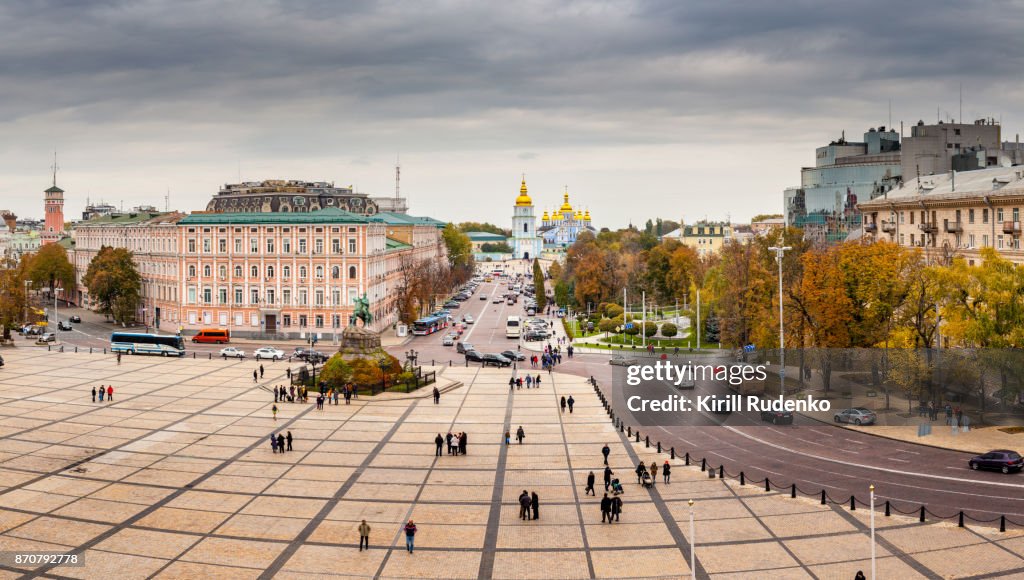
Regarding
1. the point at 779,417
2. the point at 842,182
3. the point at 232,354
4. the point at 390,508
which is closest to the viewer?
the point at 390,508

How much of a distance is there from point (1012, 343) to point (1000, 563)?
2524cm

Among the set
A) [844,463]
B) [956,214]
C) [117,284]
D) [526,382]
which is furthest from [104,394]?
[956,214]

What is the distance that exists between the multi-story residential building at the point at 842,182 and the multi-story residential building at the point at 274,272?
63.3 meters

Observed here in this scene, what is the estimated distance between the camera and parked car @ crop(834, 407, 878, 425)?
4984cm

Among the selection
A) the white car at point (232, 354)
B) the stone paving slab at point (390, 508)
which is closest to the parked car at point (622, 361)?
the stone paving slab at point (390, 508)

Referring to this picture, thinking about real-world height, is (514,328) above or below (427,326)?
below

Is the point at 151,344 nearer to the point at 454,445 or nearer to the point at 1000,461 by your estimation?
the point at 454,445

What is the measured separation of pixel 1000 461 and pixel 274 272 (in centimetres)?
7481

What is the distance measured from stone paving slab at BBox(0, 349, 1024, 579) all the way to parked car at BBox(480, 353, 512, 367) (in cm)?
2274

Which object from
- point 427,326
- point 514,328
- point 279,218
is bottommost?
point 514,328

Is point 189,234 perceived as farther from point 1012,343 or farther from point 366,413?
point 1012,343

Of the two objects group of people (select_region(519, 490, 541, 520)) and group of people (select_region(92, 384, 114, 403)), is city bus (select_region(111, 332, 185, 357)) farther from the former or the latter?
group of people (select_region(519, 490, 541, 520))

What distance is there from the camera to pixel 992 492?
118 ft

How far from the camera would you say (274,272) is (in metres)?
95.5
